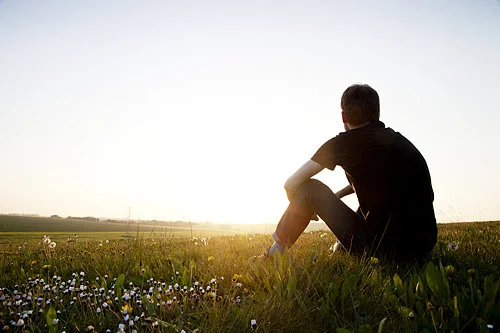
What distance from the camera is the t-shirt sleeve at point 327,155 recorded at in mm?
4219

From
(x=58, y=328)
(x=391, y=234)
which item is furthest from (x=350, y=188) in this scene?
(x=58, y=328)

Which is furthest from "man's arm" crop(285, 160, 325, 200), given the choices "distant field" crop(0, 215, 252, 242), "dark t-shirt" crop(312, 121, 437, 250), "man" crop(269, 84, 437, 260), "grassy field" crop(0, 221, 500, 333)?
"distant field" crop(0, 215, 252, 242)

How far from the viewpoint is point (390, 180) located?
13.2 feet

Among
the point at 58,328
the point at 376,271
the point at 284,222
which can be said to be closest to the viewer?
the point at 58,328

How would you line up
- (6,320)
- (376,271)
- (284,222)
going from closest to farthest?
(6,320) < (376,271) < (284,222)

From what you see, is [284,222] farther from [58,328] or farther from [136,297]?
[58,328]

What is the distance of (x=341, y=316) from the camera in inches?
114

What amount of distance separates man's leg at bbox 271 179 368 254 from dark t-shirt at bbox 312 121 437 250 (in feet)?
0.76

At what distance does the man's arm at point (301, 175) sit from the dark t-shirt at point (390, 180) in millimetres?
211

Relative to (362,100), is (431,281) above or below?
below

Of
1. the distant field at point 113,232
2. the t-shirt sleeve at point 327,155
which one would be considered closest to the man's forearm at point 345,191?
the t-shirt sleeve at point 327,155

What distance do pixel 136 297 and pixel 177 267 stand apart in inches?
40.0

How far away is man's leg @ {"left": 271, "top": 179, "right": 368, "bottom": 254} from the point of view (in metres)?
4.42

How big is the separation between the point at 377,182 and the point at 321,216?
90cm
